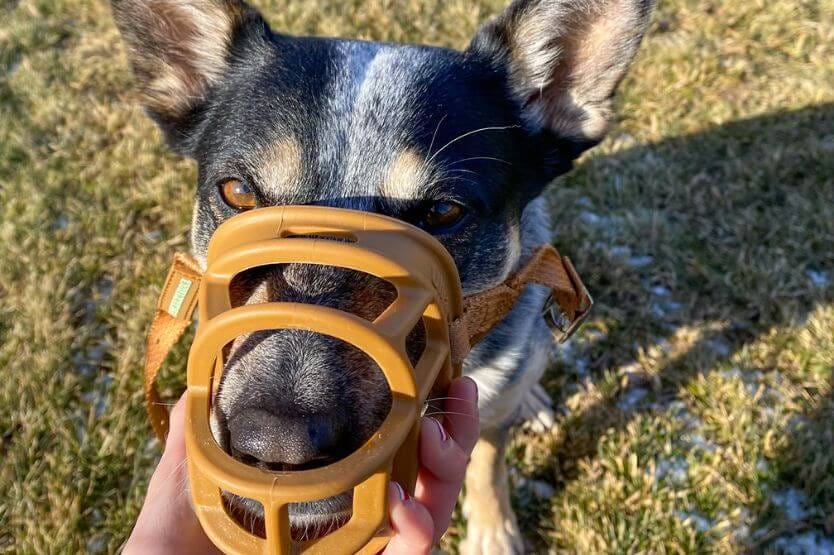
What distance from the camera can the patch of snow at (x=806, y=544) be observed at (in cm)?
299

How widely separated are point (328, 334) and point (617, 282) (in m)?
2.98

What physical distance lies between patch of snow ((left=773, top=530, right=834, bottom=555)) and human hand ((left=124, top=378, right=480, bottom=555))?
6.44ft

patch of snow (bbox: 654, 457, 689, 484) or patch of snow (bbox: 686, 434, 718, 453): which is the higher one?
patch of snow (bbox: 686, 434, 718, 453)

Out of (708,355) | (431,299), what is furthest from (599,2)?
(708,355)

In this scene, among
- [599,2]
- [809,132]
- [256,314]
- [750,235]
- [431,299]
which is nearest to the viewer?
[256,314]

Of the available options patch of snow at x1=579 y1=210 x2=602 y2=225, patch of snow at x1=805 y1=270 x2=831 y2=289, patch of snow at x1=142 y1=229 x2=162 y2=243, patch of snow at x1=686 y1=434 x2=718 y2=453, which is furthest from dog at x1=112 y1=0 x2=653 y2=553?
patch of snow at x1=805 y1=270 x2=831 y2=289

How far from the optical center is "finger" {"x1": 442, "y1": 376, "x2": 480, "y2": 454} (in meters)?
1.89

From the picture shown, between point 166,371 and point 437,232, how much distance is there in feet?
7.32

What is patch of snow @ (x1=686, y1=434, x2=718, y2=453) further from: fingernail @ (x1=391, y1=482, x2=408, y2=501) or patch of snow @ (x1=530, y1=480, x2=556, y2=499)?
fingernail @ (x1=391, y1=482, x2=408, y2=501)

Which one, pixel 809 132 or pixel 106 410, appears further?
pixel 809 132

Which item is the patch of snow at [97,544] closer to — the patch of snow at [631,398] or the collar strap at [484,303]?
the collar strap at [484,303]

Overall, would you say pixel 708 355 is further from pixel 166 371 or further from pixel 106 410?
pixel 106 410

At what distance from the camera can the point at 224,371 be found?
1.65m

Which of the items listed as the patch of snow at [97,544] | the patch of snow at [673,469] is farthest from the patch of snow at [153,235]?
the patch of snow at [673,469]
